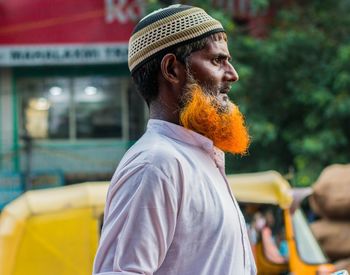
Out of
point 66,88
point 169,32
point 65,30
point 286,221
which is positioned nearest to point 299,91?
point 65,30

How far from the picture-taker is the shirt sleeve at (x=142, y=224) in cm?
185

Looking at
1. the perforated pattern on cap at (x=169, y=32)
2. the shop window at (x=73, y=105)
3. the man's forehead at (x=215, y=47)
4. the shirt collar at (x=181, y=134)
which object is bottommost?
the shop window at (x=73, y=105)

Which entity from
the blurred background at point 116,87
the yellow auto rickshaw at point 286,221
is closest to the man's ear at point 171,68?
the yellow auto rickshaw at point 286,221

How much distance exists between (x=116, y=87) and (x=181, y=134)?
1255cm

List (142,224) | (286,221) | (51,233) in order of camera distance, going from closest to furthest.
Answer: (142,224) → (51,233) → (286,221)

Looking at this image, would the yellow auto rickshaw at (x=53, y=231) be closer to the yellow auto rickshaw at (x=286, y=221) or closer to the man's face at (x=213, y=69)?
the yellow auto rickshaw at (x=286, y=221)

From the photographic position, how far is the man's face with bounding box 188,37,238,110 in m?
2.09

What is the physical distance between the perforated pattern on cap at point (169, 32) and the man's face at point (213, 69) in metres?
0.04

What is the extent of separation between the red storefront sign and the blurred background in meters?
0.02

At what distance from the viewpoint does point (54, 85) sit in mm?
14586

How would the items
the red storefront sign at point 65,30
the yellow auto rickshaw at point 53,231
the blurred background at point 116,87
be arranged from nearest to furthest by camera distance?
the yellow auto rickshaw at point 53,231
the blurred background at point 116,87
the red storefront sign at point 65,30

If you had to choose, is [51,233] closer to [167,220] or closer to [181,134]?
[181,134]

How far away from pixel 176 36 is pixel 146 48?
78mm

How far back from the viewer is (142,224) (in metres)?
1.86
